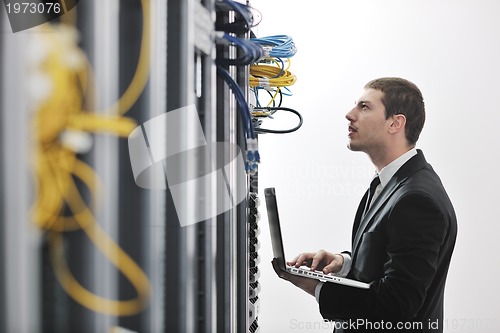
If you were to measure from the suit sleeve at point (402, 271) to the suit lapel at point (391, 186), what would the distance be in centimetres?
8

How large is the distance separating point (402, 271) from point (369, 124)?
51 cm

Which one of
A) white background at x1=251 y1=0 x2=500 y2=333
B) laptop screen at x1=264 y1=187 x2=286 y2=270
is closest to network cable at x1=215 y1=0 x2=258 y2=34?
laptop screen at x1=264 y1=187 x2=286 y2=270

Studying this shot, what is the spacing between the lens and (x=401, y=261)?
1.43m

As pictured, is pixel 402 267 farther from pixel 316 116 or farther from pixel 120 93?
pixel 316 116

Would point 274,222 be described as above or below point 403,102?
below

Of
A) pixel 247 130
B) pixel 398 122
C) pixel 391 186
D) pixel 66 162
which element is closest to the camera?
pixel 66 162

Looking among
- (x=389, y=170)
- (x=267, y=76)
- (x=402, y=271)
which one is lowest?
(x=402, y=271)

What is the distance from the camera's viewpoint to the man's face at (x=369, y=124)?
1.71 meters

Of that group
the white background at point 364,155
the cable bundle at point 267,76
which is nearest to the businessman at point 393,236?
the cable bundle at point 267,76

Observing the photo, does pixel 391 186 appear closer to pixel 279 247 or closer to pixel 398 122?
pixel 398 122

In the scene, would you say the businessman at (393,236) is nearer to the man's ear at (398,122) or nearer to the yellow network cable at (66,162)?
the man's ear at (398,122)

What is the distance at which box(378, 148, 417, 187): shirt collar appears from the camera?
1.67m

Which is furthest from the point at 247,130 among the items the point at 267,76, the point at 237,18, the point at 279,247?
the point at 267,76

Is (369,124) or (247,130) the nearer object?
(247,130)
